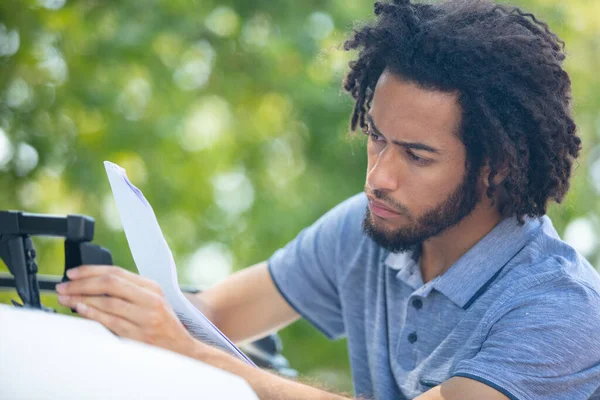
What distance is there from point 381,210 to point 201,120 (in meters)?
2.29

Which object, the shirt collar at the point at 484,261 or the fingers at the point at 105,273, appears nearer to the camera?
the fingers at the point at 105,273

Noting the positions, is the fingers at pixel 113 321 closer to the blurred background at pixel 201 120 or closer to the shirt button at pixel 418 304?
the shirt button at pixel 418 304

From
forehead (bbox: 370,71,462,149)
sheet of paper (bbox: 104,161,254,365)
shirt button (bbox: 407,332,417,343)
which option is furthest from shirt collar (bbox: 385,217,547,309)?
sheet of paper (bbox: 104,161,254,365)

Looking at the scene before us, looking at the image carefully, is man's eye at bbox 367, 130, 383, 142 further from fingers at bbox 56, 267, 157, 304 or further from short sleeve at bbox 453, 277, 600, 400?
fingers at bbox 56, 267, 157, 304

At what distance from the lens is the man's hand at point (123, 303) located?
123cm

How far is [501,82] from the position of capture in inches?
65.6

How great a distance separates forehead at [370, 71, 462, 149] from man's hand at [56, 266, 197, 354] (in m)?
0.61

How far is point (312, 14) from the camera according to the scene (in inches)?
148

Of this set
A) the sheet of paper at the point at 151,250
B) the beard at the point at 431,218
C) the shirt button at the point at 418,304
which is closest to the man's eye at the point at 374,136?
the beard at the point at 431,218

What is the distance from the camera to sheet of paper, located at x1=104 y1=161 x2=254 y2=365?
126cm

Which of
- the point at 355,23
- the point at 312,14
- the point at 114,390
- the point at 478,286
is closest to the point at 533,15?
the point at 355,23

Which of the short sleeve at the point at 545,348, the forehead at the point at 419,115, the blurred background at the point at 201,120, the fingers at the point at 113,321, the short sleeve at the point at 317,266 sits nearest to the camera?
the fingers at the point at 113,321

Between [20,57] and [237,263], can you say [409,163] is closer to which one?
[237,263]

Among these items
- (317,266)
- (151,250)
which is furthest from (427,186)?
(151,250)
